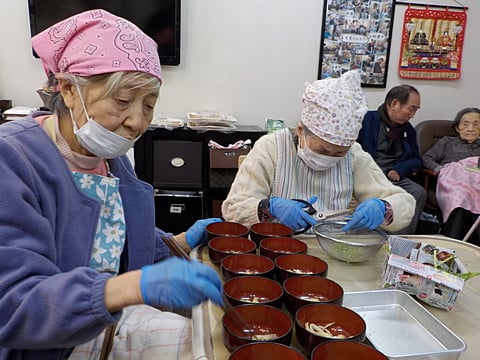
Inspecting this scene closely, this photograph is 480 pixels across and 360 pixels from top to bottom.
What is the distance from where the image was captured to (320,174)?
1.58 metres

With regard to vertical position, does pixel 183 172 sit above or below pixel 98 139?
below

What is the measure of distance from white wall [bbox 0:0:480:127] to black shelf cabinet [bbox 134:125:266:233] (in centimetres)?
39

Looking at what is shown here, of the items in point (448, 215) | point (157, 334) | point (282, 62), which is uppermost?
point (282, 62)

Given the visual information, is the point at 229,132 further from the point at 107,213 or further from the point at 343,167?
the point at 107,213

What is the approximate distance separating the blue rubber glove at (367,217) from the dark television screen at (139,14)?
7.40 ft

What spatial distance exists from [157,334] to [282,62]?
8.90 feet

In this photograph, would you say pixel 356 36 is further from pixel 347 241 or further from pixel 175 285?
pixel 175 285

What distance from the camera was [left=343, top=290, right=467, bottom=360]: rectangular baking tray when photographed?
2.68 ft

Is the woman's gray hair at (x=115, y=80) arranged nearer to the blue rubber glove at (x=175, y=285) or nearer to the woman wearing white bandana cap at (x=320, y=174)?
the blue rubber glove at (x=175, y=285)

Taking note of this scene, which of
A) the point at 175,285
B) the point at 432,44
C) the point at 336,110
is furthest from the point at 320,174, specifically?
the point at 432,44

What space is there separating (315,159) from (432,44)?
102 inches

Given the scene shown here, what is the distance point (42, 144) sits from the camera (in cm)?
86

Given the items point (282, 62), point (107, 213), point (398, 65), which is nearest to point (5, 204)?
point (107, 213)

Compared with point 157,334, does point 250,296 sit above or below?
above
